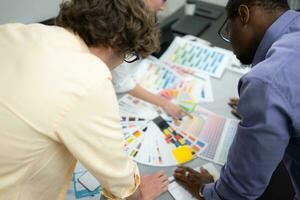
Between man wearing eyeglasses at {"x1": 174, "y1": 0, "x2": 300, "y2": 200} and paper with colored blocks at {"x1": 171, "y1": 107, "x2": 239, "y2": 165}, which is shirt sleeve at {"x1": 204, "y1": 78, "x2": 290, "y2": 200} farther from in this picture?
paper with colored blocks at {"x1": 171, "y1": 107, "x2": 239, "y2": 165}

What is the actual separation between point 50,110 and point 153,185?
0.50 metres

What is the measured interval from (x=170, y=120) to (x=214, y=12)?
1.08 meters

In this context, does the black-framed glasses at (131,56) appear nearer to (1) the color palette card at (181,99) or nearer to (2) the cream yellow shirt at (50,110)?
(2) the cream yellow shirt at (50,110)

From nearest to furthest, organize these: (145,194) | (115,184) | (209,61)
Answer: (115,184) → (145,194) → (209,61)

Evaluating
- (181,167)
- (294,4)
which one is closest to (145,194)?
(181,167)

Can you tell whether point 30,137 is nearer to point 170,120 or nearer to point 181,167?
point 181,167

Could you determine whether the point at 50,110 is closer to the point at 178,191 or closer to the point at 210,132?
the point at 178,191

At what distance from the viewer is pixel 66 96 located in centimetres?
61

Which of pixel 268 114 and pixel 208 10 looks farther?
pixel 208 10

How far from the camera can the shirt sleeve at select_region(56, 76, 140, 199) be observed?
0.62 metres

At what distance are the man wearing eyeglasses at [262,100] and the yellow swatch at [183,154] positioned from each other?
0.13 meters

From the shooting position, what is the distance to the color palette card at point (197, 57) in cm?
154

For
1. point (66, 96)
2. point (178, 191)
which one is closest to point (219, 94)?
point (178, 191)

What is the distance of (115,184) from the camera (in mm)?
745
